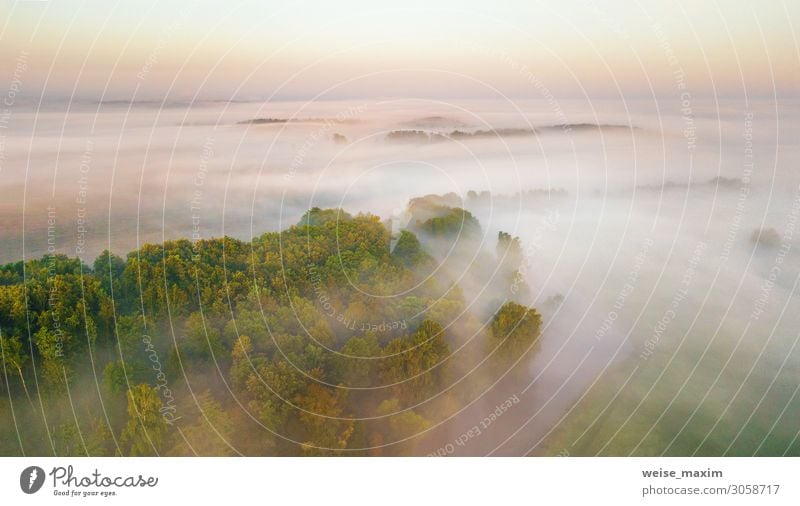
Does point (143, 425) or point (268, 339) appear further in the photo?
point (268, 339)

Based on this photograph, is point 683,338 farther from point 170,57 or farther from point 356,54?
point 170,57

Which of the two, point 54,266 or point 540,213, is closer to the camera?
point 54,266

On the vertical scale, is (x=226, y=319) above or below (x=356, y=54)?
below

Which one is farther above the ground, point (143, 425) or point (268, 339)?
point (268, 339)
